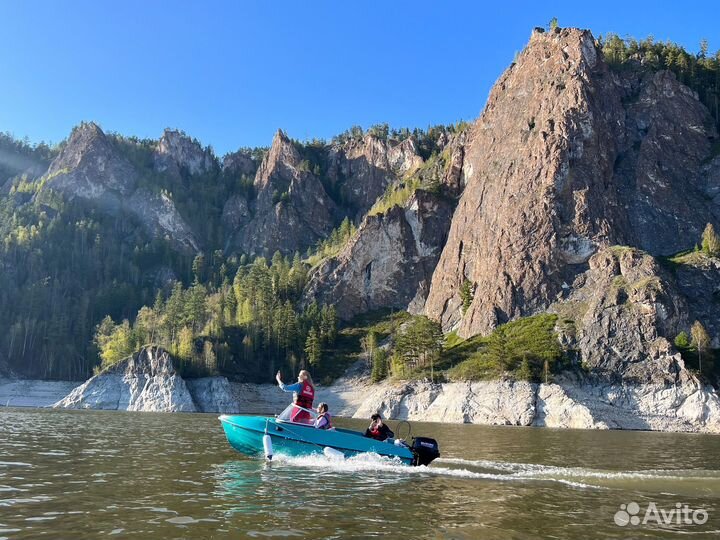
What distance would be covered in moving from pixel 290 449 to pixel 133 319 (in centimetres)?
17581

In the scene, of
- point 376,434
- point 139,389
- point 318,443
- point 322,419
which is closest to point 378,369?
point 139,389

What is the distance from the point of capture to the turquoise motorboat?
89.3 feet

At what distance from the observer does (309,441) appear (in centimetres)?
2747

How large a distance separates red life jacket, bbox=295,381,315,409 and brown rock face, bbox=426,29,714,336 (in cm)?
9502

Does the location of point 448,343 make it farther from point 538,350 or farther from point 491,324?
point 538,350

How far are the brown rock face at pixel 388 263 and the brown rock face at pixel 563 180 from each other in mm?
10893

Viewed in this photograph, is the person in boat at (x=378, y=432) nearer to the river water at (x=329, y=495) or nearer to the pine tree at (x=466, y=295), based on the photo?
the river water at (x=329, y=495)

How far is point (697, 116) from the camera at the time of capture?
15712 cm

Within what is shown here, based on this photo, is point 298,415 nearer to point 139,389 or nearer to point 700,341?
point 700,341

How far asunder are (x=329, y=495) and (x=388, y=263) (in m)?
148

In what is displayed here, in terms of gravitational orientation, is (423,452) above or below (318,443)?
below

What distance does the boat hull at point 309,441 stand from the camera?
2728cm

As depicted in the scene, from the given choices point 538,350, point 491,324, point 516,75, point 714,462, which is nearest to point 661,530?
point 714,462

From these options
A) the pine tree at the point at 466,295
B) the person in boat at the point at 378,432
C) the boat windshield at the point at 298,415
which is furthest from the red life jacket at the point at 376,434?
the pine tree at the point at 466,295
